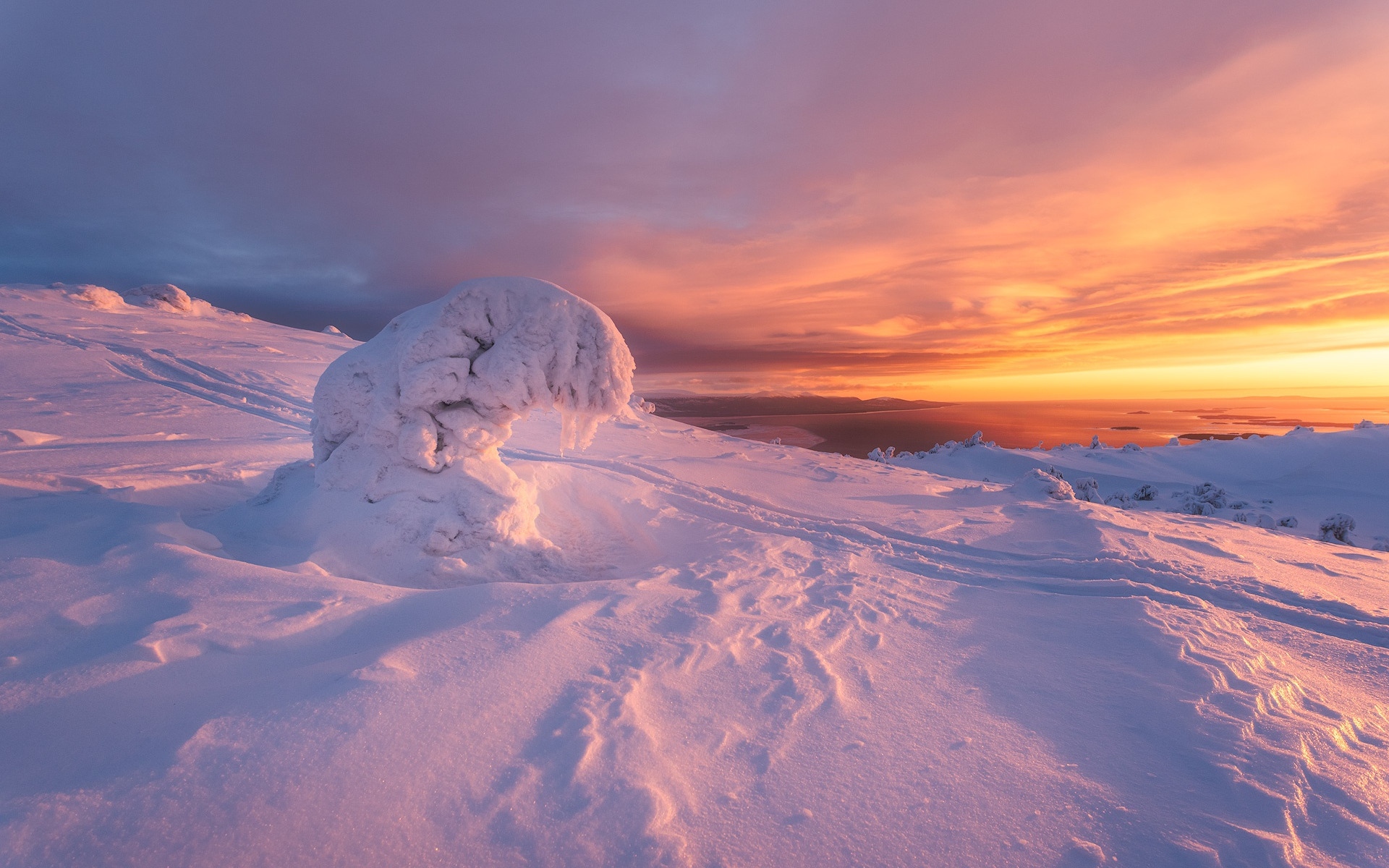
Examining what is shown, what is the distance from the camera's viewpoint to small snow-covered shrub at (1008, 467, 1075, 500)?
888 centimetres

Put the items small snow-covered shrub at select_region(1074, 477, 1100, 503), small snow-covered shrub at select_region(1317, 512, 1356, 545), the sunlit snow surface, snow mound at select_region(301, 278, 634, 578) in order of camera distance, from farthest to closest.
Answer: small snow-covered shrub at select_region(1074, 477, 1100, 503)
small snow-covered shrub at select_region(1317, 512, 1356, 545)
snow mound at select_region(301, 278, 634, 578)
the sunlit snow surface

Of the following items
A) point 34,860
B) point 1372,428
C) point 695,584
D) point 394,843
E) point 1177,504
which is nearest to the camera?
point 34,860

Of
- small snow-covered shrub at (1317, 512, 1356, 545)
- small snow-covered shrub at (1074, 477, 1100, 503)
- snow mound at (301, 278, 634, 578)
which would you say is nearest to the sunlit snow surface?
snow mound at (301, 278, 634, 578)

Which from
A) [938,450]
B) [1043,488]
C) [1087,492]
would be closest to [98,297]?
[938,450]

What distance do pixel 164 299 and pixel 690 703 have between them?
36.4 metres

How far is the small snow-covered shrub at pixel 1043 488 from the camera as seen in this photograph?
29.1ft

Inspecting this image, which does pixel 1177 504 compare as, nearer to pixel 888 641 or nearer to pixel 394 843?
pixel 888 641

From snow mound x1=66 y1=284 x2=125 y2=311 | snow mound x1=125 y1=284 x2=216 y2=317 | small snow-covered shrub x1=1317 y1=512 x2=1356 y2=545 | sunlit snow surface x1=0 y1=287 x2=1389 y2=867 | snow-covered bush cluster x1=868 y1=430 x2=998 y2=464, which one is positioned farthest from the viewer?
snow mound x1=125 y1=284 x2=216 y2=317

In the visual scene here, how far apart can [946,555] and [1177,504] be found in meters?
8.48

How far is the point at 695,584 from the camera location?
482 centimetres

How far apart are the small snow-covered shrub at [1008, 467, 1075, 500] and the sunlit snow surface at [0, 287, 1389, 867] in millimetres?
2711

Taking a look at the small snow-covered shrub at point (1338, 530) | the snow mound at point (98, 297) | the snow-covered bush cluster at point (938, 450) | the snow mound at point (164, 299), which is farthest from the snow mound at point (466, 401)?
the snow mound at point (164, 299)

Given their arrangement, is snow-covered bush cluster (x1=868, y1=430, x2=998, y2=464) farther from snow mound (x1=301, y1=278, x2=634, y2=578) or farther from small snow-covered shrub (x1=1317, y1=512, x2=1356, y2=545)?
snow mound (x1=301, y1=278, x2=634, y2=578)

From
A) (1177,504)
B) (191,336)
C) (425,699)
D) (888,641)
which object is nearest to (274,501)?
(425,699)
